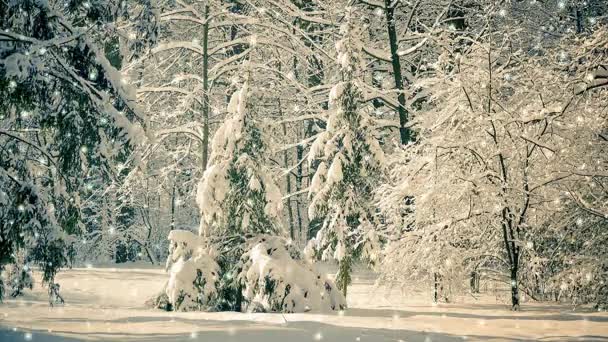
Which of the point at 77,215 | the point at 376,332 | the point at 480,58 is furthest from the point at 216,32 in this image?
the point at 376,332

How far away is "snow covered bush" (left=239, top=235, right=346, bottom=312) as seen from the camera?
11.1m

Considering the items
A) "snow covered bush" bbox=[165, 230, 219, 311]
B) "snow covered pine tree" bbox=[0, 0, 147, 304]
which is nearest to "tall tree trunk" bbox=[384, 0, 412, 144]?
"snow covered bush" bbox=[165, 230, 219, 311]

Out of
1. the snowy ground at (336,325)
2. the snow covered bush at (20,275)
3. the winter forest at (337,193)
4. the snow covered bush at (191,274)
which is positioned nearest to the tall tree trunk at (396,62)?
the winter forest at (337,193)

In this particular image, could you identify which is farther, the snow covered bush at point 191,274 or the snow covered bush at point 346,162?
the snow covered bush at point 346,162

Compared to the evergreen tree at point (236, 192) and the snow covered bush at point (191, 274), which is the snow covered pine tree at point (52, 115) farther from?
the evergreen tree at point (236, 192)

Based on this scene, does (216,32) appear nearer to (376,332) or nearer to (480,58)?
(480,58)

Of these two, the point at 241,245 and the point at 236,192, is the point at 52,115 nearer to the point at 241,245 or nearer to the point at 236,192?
the point at 236,192

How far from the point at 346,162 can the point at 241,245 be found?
11.1ft

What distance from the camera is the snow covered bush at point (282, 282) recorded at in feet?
36.4

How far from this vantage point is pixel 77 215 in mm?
8766

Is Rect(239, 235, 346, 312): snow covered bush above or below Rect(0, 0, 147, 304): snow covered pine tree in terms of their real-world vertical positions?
below

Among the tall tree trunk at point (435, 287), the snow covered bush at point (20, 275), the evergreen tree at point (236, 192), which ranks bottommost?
the tall tree trunk at point (435, 287)

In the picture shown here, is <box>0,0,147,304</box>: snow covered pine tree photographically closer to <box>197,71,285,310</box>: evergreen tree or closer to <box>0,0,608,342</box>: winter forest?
<box>0,0,608,342</box>: winter forest

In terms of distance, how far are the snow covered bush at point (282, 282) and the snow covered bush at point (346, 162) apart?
1.56 meters
